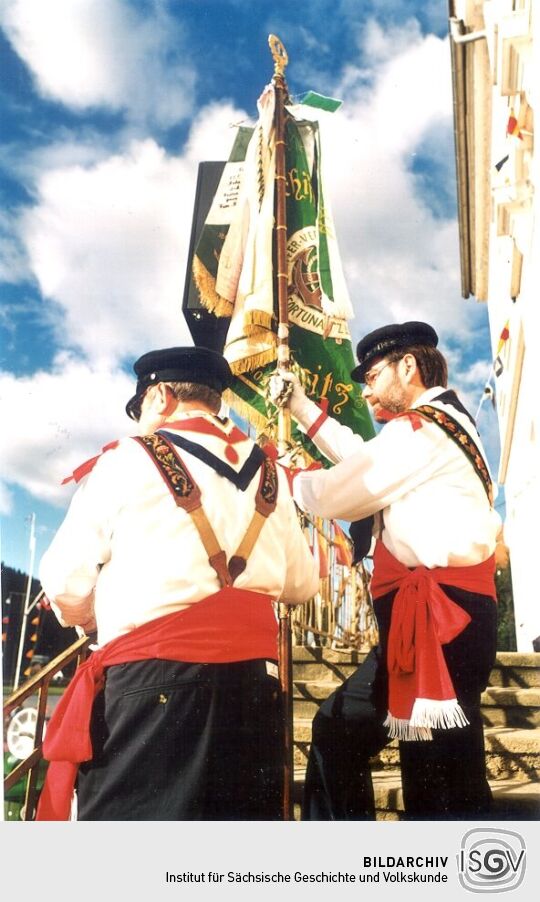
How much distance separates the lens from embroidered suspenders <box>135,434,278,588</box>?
1.92 metres

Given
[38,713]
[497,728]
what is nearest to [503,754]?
[497,728]

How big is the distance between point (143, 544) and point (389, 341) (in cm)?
104

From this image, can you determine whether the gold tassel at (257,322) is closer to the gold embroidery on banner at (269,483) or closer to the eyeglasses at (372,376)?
the eyeglasses at (372,376)

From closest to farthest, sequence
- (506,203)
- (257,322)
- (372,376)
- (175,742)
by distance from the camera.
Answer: (175,742) → (372,376) → (506,203) → (257,322)

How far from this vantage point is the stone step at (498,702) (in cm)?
232

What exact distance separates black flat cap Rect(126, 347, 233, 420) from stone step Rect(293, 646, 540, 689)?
0.98 metres

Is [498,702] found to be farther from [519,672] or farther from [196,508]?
[196,508]

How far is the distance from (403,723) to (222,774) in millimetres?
503

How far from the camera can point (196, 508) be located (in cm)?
192

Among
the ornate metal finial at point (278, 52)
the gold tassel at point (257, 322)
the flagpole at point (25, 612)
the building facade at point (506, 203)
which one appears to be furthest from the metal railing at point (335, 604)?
the ornate metal finial at point (278, 52)

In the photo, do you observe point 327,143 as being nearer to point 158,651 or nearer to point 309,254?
point 309,254

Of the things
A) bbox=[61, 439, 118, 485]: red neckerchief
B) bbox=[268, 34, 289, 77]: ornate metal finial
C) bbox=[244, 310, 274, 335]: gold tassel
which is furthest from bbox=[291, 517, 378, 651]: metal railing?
bbox=[268, 34, 289, 77]: ornate metal finial

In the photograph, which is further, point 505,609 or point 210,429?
point 505,609

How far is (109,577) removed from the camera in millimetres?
1947
